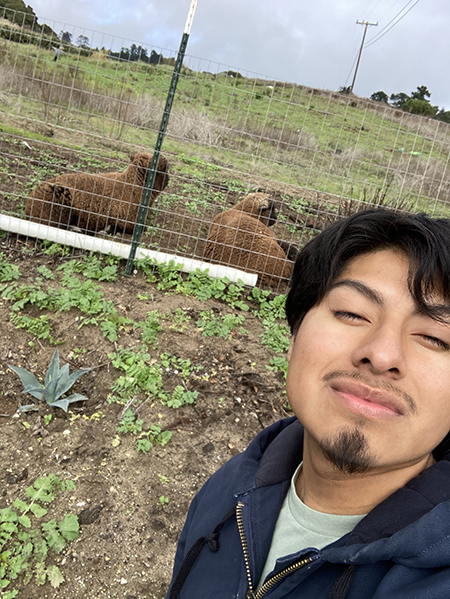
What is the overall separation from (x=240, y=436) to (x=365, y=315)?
246cm

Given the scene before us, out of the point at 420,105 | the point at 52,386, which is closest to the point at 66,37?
the point at 52,386

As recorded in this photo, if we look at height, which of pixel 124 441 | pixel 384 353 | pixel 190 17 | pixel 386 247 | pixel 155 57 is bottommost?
pixel 124 441

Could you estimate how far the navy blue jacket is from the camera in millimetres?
906

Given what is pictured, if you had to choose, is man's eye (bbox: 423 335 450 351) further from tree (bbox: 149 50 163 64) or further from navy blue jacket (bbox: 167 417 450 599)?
tree (bbox: 149 50 163 64)

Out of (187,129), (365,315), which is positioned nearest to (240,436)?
(365,315)

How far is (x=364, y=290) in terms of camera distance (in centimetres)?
125

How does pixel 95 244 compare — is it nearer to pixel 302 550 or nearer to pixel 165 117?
pixel 165 117

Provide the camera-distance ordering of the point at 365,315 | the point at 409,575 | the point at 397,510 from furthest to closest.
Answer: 1. the point at 365,315
2. the point at 397,510
3. the point at 409,575

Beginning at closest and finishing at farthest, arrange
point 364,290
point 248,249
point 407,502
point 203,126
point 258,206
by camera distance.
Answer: point 407,502
point 364,290
point 203,126
point 248,249
point 258,206

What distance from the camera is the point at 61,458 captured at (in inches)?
118

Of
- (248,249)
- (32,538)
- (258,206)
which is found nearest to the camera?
(32,538)

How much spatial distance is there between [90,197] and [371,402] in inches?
221

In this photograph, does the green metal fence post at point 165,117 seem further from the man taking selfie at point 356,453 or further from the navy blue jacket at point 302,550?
the navy blue jacket at point 302,550

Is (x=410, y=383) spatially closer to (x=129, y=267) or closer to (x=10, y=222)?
(x=129, y=267)
